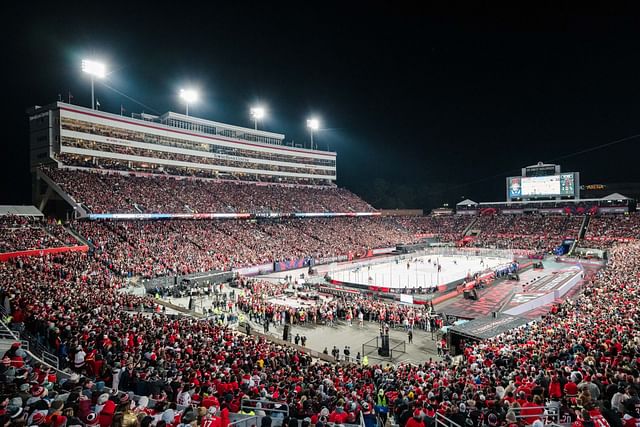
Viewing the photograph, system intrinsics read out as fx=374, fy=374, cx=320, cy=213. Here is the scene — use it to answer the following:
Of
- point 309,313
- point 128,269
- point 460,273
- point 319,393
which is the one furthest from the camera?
point 460,273

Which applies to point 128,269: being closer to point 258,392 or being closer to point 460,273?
point 258,392

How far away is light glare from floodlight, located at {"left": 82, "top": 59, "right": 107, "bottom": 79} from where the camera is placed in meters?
39.1

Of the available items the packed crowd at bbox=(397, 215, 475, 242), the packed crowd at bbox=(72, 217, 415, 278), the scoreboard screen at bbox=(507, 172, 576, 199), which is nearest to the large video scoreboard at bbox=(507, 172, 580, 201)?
the scoreboard screen at bbox=(507, 172, 576, 199)

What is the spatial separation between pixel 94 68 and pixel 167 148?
1428cm

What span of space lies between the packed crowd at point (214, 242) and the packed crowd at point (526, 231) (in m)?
16.0

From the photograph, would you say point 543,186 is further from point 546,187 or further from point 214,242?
point 214,242

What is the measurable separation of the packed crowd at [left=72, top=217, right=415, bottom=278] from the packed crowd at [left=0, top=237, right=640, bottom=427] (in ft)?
46.5

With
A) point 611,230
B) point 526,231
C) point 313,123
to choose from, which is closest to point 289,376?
point 611,230

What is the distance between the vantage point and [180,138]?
177 ft

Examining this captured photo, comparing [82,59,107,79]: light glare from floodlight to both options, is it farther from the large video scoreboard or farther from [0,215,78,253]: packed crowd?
the large video scoreboard

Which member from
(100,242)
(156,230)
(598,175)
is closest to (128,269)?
(100,242)

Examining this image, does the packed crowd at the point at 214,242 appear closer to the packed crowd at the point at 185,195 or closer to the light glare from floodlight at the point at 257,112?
the packed crowd at the point at 185,195

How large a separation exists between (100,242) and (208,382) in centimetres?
2788

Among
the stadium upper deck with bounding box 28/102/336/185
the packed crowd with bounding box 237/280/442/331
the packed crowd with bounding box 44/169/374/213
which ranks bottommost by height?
the packed crowd with bounding box 237/280/442/331
